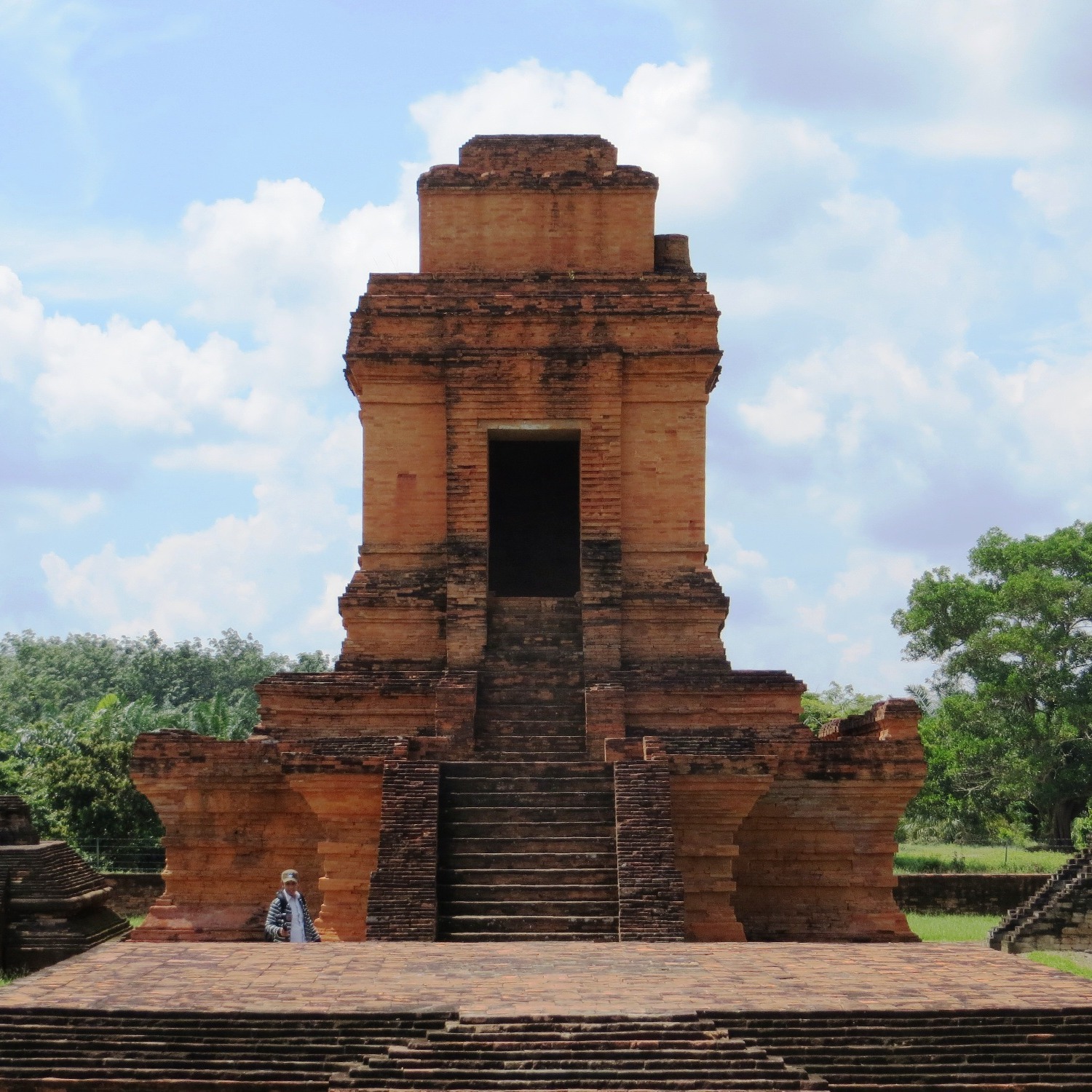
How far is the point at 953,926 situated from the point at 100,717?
72.1 feet

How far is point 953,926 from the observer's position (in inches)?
833

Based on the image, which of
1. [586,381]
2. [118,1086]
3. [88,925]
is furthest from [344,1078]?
[586,381]

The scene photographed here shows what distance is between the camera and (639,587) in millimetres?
15383

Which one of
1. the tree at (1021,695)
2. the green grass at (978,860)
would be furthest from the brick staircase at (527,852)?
the tree at (1021,695)

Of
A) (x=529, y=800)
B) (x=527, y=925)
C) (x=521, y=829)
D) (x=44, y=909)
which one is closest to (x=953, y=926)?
(x=529, y=800)

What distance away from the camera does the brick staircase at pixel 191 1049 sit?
7.00 m

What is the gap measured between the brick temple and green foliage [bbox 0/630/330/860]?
646 cm

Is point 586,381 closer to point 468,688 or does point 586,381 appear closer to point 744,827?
point 468,688

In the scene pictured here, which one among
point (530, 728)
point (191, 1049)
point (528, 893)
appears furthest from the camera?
point (530, 728)

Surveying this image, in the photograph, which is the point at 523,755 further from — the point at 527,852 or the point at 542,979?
the point at 542,979

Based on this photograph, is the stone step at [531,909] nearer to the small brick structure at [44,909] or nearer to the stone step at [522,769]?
the stone step at [522,769]

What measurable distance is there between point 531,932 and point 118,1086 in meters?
4.35

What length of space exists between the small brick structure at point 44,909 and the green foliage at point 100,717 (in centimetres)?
475

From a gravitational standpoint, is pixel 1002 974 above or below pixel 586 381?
below
